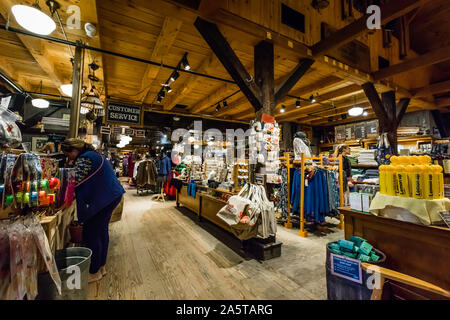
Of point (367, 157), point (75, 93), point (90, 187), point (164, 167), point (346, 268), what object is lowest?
point (346, 268)

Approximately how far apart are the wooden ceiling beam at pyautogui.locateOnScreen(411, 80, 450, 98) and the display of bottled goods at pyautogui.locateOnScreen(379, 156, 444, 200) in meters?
5.45

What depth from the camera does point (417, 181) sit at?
1679 millimetres

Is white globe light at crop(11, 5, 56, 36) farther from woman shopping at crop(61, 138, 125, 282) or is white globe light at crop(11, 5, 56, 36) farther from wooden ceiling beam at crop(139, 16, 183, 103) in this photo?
wooden ceiling beam at crop(139, 16, 183, 103)

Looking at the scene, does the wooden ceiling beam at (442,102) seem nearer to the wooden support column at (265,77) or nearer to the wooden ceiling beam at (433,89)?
the wooden ceiling beam at (433,89)

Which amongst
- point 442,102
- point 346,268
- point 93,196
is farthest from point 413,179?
point 442,102

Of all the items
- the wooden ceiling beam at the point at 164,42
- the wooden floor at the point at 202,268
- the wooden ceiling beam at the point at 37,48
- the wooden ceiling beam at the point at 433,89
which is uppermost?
the wooden ceiling beam at the point at 164,42

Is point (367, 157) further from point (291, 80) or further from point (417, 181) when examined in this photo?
point (417, 181)

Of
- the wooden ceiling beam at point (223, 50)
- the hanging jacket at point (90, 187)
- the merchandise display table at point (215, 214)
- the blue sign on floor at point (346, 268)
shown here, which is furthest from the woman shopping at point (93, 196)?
the blue sign on floor at point (346, 268)

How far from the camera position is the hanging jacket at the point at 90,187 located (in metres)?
2.24

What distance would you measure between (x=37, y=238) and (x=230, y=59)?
112 inches

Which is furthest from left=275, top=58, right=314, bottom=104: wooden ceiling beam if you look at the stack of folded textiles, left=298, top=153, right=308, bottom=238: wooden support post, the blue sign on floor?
the stack of folded textiles

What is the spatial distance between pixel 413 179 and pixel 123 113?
19.5ft

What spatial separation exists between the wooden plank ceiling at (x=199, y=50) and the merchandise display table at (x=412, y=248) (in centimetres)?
299
